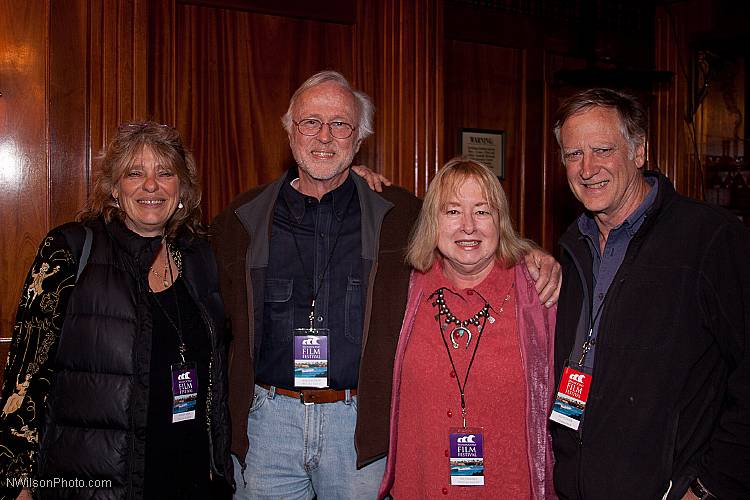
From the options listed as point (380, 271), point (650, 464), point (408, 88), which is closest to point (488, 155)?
point (408, 88)

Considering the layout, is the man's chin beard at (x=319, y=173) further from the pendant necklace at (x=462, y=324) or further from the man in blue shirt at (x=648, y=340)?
the man in blue shirt at (x=648, y=340)

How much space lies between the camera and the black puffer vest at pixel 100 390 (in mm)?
2088

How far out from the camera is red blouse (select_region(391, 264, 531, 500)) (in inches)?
88.7

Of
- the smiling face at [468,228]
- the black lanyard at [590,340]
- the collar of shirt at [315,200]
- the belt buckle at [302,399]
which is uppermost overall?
the collar of shirt at [315,200]

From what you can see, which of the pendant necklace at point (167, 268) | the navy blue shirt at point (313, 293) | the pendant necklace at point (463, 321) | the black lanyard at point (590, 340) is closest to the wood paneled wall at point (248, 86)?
the pendant necklace at point (167, 268)

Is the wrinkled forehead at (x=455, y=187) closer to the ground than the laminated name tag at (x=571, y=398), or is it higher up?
higher up

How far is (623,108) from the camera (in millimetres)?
2143

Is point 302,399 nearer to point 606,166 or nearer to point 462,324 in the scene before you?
point 462,324

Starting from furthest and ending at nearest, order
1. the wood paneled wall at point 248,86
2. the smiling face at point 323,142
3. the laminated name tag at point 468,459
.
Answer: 1. the wood paneled wall at point 248,86
2. the smiling face at point 323,142
3. the laminated name tag at point 468,459

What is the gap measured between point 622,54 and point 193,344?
3.87m

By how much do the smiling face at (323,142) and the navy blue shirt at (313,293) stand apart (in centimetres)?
12

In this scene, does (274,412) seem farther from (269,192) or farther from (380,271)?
A: (269,192)

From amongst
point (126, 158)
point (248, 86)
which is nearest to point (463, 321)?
point (126, 158)

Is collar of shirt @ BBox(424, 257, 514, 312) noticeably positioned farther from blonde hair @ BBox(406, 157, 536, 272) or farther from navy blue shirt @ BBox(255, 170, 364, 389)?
navy blue shirt @ BBox(255, 170, 364, 389)
